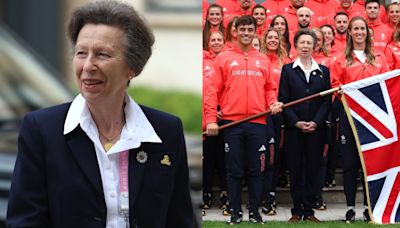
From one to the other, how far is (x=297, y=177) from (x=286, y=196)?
9 cm

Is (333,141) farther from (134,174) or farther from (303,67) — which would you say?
(134,174)

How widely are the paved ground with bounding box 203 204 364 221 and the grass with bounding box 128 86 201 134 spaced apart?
524mm

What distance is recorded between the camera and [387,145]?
2988 mm

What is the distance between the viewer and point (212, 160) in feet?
8.79

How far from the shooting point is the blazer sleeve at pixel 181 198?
157 centimetres

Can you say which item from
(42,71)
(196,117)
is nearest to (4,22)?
(42,71)

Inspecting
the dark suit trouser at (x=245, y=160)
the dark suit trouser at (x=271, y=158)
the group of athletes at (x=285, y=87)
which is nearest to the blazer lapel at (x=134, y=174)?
the group of athletes at (x=285, y=87)

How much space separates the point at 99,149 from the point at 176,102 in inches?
21.7

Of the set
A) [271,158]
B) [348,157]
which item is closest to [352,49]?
[348,157]

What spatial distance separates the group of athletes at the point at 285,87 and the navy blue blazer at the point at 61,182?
1.15 meters

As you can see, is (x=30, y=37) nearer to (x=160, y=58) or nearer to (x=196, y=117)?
(x=196, y=117)

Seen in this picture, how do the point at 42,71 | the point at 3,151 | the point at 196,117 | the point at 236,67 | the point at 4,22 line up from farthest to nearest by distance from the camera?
the point at 236,67, the point at 196,117, the point at 3,151, the point at 42,71, the point at 4,22

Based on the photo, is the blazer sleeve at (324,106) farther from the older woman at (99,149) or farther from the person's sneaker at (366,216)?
the older woman at (99,149)

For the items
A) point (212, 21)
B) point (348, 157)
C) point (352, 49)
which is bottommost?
point (348, 157)
